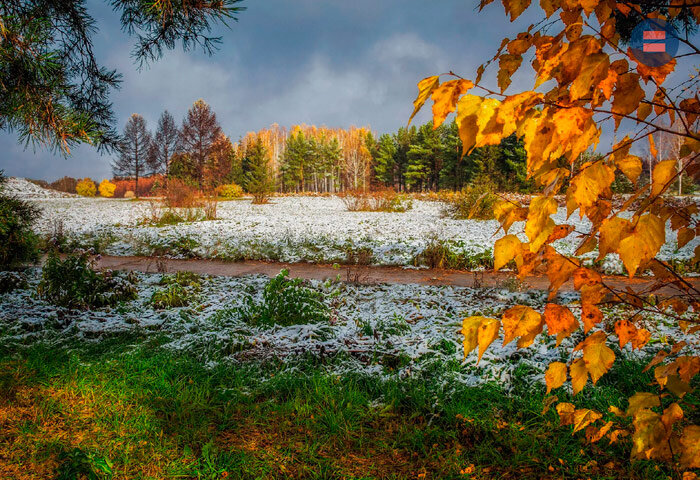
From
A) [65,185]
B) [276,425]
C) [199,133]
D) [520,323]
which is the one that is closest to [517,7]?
[520,323]

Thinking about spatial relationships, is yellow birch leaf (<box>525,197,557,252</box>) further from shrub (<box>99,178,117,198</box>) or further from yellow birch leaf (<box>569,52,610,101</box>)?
shrub (<box>99,178,117,198</box>)

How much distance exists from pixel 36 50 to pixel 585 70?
2993 millimetres

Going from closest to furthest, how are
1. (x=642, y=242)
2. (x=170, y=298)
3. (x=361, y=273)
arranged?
1. (x=642, y=242)
2. (x=170, y=298)
3. (x=361, y=273)

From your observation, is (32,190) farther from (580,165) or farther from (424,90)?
(580,165)

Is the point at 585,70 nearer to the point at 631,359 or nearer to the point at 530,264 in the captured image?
the point at 530,264

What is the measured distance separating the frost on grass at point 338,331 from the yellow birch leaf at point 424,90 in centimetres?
203

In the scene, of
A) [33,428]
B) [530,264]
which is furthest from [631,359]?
[33,428]

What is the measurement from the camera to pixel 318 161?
45.9 metres

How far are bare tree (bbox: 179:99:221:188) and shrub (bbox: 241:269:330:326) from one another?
28064mm

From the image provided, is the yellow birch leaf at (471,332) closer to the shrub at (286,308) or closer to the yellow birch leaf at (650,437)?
the yellow birch leaf at (650,437)

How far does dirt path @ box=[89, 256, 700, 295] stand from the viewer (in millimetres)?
4840

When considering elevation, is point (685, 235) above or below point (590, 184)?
below

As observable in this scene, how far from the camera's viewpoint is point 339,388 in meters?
2.24

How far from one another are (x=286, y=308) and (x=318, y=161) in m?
44.0
